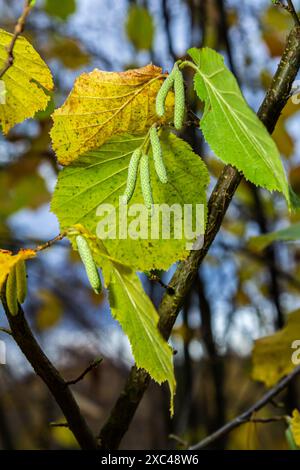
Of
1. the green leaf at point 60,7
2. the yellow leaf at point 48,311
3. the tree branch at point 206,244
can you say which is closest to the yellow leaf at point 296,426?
the tree branch at point 206,244

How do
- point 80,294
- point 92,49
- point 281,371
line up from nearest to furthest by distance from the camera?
point 281,371 → point 92,49 → point 80,294

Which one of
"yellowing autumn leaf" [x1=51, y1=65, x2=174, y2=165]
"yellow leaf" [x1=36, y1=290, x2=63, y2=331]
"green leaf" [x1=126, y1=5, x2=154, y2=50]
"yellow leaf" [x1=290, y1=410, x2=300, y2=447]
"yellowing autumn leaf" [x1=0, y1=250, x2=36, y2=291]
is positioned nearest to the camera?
"yellowing autumn leaf" [x1=0, y1=250, x2=36, y2=291]

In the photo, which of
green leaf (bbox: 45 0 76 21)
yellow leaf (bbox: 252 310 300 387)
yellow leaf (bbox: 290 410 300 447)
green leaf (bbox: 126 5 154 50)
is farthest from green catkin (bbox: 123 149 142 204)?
green leaf (bbox: 45 0 76 21)

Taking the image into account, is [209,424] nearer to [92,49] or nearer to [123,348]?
[123,348]

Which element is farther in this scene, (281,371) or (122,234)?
(281,371)

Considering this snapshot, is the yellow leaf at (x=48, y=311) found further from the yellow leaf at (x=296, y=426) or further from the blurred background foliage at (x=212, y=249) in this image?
the yellow leaf at (x=296, y=426)

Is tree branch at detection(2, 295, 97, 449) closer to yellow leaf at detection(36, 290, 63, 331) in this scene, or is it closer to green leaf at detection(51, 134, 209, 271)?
green leaf at detection(51, 134, 209, 271)
